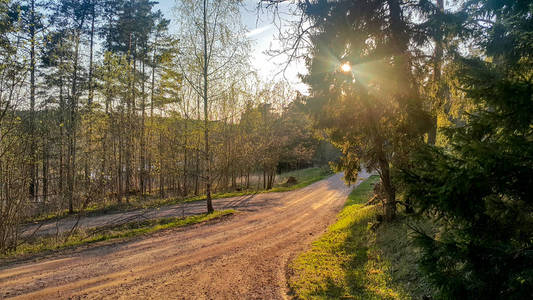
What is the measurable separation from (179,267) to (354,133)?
6860 millimetres

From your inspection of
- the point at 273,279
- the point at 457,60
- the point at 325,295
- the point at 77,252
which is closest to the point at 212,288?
the point at 273,279

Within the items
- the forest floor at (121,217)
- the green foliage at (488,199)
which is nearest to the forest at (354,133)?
the green foliage at (488,199)

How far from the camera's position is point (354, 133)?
9070 millimetres

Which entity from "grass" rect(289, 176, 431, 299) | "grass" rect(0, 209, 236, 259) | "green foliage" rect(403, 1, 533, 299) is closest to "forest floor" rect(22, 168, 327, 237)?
"grass" rect(0, 209, 236, 259)

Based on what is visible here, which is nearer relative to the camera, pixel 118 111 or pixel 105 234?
pixel 105 234

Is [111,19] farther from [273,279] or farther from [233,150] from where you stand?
[273,279]

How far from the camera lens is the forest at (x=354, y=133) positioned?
252 cm

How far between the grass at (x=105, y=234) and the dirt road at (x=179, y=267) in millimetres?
910

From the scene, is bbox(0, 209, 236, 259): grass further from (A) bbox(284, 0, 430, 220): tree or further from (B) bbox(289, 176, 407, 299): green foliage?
(A) bbox(284, 0, 430, 220): tree

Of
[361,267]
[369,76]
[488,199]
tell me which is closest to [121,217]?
[361,267]

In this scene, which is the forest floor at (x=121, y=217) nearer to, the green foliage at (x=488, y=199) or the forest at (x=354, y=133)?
the forest at (x=354, y=133)

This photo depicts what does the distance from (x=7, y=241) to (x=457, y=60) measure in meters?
15.4

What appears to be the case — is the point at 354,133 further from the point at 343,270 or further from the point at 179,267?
the point at 179,267

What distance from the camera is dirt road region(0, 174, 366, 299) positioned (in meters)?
5.43
